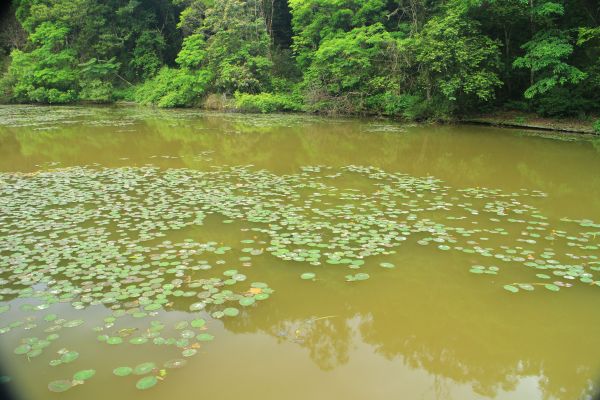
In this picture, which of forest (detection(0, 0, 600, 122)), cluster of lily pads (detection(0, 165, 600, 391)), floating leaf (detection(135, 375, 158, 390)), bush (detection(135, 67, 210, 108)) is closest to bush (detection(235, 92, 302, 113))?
forest (detection(0, 0, 600, 122))

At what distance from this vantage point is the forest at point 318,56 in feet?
47.5

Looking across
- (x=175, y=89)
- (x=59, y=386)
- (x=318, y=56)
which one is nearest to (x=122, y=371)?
(x=59, y=386)

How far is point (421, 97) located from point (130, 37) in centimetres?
2108

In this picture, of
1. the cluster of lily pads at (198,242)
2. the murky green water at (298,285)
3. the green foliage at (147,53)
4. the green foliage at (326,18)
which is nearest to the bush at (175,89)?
the green foliage at (147,53)

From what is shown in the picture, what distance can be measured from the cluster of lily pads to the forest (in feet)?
31.6

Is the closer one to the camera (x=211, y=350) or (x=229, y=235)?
(x=211, y=350)

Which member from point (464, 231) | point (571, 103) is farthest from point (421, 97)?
point (464, 231)

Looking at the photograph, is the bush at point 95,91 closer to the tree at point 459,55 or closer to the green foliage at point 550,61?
the tree at point 459,55

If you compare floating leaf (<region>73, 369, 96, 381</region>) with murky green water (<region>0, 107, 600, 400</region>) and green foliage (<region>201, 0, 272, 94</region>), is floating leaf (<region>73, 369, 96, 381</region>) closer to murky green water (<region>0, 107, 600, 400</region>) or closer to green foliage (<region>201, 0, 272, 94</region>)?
murky green water (<region>0, 107, 600, 400</region>)

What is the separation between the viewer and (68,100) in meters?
25.5

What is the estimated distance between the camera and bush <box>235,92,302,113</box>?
2038 cm

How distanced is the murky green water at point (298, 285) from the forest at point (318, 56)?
8.13 metres

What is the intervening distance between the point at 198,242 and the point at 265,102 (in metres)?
16.6

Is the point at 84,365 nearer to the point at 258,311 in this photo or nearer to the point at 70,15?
the point at 258,311
